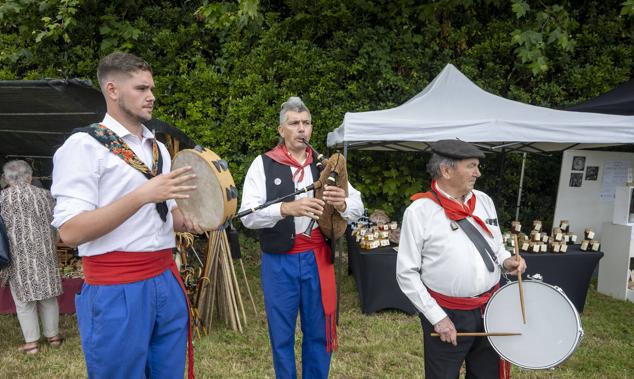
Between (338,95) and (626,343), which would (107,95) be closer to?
(626,343)

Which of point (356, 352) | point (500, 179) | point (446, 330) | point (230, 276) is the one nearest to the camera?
point (446, 330)

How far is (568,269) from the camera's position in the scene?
16.3 ft

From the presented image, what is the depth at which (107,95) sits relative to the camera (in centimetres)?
173

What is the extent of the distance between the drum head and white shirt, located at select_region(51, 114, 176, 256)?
1458mm

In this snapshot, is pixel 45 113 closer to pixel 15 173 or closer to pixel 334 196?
pixel 15 173

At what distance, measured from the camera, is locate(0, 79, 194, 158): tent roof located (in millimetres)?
3348

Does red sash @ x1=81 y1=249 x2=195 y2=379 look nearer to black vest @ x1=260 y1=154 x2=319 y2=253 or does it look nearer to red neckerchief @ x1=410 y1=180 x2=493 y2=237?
black vest @ x1=260 y1=154 x2=319 y2=253

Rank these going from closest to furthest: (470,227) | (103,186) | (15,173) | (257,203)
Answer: (103,186), (470,227), (257,203), (15,173)

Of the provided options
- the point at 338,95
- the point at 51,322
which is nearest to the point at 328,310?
the point at 51,322

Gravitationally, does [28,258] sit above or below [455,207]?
below

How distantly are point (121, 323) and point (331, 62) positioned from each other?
19.3 feet

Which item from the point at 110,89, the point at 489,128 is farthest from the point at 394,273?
the point at 110,89

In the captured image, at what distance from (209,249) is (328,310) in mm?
2017

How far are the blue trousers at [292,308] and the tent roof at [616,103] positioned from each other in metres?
4.88
